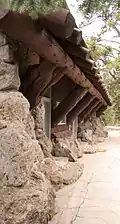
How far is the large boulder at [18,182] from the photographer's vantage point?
286 centimetres

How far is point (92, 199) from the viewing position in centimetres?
483

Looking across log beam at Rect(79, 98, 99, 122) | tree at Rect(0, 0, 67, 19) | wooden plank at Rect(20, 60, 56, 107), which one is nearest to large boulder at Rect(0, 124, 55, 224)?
wooden plank at Rect(20, 60, 56, 107)

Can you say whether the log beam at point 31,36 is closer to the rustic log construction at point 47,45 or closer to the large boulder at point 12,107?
the rustic log construction at point 47,45

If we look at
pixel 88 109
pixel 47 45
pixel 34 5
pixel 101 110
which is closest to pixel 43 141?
pixel 47 45

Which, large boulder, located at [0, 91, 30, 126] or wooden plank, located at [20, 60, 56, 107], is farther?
wooden plank, located at [20, 60, 56, 107]

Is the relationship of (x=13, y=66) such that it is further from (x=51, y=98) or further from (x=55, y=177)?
(x=51, y=98)

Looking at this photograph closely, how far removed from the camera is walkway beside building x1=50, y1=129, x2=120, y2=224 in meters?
3.98

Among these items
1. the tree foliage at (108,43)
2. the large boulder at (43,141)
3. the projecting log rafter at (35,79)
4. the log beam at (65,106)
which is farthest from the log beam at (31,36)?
the log beam at (65,106)

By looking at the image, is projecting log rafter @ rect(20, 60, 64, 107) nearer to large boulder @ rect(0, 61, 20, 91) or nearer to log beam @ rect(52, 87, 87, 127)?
large boulder @ rect(0, 61, 20, 91)

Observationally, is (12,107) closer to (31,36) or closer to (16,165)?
(16,165)

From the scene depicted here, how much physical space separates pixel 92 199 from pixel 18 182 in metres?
2.23

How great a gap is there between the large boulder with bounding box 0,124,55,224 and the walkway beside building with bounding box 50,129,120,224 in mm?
918

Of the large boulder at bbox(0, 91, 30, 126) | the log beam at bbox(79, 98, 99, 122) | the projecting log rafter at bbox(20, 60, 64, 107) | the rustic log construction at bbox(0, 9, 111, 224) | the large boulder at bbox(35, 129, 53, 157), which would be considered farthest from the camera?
the log beam at bbox(79, 98, 99, 122)

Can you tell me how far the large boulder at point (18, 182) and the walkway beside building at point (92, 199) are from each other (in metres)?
0.92
